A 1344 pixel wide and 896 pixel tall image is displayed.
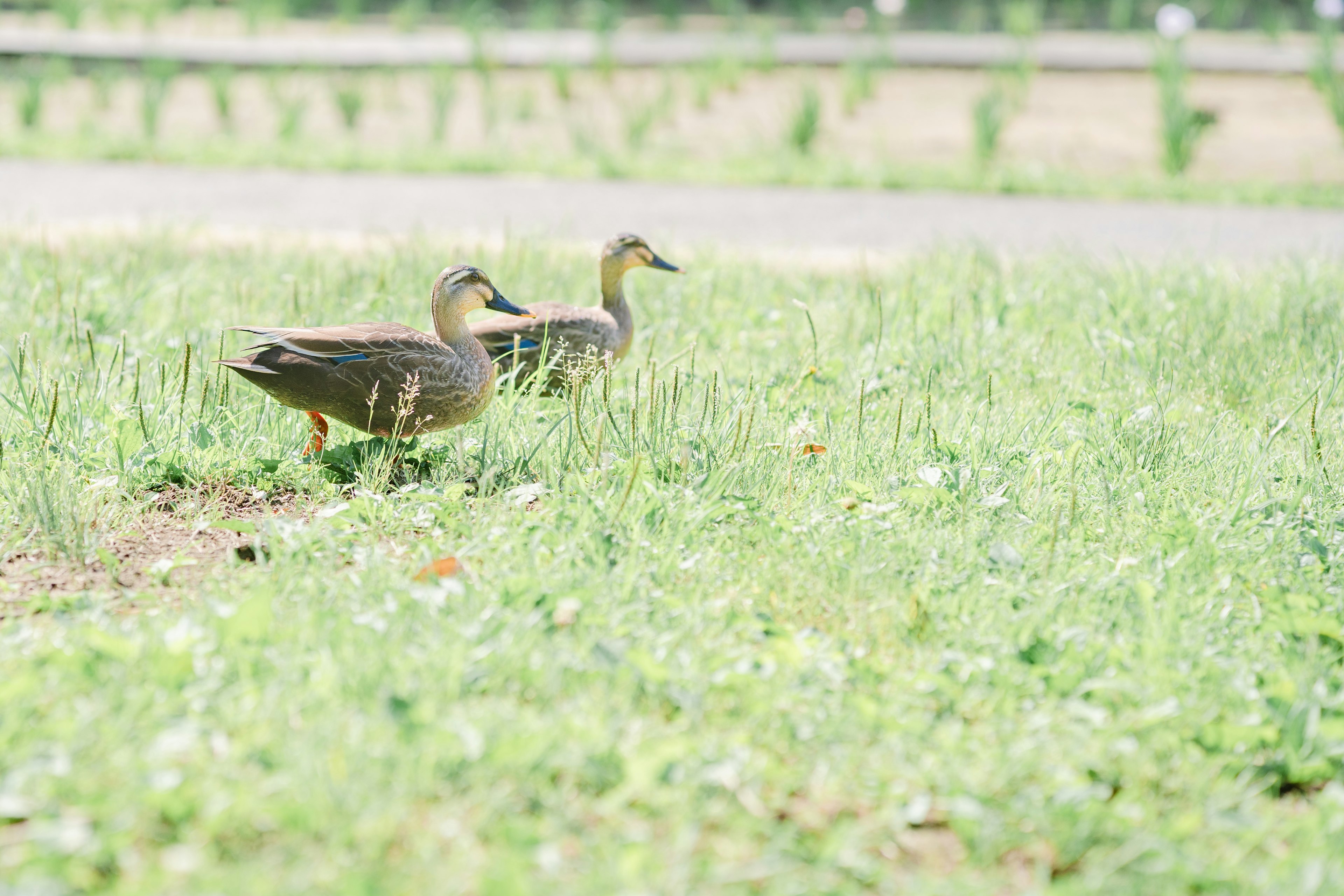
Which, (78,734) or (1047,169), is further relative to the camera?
(1047,169)

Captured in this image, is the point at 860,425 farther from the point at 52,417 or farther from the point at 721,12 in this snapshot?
the point at 721,12

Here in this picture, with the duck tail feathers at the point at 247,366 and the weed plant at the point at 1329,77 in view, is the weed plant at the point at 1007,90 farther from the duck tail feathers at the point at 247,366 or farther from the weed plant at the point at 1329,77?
the duck tail feathers at the point at 247,366

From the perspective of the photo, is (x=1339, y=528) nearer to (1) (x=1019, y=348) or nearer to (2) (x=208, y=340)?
(1) (x=1019, y=348)

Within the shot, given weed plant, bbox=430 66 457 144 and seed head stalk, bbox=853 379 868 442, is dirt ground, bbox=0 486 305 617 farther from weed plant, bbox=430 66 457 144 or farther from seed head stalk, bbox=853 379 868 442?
weed plant, bbox=430 66 457 144

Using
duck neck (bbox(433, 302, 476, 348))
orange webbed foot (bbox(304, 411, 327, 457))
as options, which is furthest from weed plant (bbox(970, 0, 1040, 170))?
orange webbed foot (bbox(304, 411, 327, 457))

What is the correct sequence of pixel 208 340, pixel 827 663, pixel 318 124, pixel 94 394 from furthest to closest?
pixel 318 124 → pixel 208 340 → pixel 94 394 → pixel 827 663

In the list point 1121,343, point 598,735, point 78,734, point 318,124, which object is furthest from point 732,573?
point 318,124

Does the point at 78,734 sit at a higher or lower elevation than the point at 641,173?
lower

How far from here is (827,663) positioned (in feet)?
9.42

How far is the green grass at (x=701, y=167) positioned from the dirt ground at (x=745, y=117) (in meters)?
0.16

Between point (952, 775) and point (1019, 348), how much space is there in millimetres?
3046

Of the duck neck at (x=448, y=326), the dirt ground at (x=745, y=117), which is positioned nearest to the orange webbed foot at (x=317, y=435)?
the duck neck at (x=448, y=326)

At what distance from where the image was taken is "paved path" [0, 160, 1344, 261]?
7.86 m

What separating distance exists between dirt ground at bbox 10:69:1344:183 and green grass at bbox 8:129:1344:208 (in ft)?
0.52
